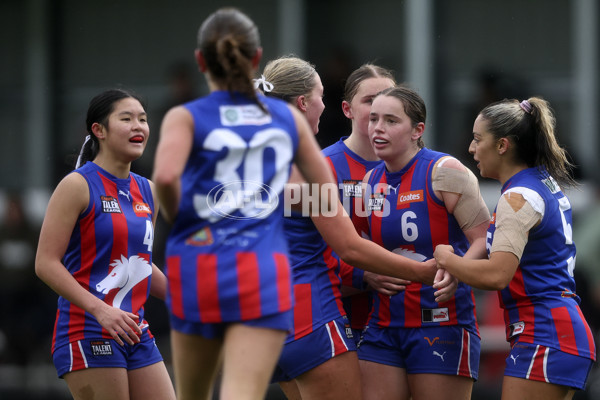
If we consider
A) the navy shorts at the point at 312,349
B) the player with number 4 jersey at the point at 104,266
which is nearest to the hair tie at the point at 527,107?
the navy shorts at the point at 312,349

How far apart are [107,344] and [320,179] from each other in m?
1.55

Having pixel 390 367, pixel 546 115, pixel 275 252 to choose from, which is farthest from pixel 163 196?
pixel 546 115

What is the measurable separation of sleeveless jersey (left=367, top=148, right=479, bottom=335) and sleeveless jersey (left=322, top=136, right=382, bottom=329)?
0.62 feet

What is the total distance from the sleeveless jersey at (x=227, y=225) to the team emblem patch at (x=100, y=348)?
1.20 m

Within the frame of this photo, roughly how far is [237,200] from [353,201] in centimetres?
151

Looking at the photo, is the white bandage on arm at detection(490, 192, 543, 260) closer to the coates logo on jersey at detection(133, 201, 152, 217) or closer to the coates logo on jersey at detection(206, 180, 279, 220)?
the coates logo on jersey at detection(206, 180, 279, 220)

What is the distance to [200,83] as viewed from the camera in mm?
11953

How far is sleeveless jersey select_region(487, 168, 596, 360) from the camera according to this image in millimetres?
4234

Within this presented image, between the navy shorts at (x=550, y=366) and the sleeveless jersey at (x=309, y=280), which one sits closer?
the navy shorts at (x=550, y=366)

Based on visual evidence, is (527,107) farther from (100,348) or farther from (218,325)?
(100,348)

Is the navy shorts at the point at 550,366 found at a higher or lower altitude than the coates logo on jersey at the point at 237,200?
lower

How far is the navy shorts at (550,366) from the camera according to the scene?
4.18 meters

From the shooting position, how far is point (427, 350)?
14.5 ft

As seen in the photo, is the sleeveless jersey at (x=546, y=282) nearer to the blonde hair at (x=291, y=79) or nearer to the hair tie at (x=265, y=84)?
the blonde hair at (x=291, y=79)
